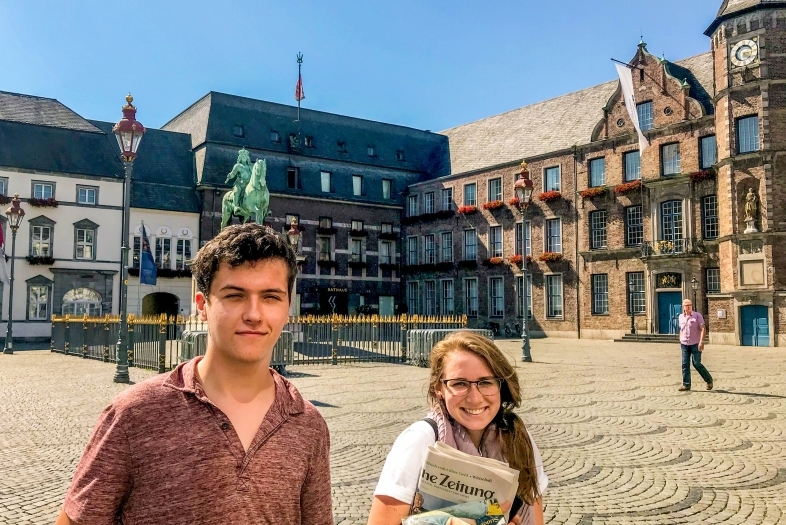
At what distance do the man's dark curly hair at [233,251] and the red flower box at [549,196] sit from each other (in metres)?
37.8

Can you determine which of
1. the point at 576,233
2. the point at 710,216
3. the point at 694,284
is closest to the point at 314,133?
the point at 576,233

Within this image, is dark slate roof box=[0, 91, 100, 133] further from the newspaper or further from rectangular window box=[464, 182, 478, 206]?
the newspaper

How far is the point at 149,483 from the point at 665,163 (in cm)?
3630

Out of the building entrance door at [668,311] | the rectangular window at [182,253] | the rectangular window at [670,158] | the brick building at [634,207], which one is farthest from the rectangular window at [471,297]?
the rectangular window at [182,253]

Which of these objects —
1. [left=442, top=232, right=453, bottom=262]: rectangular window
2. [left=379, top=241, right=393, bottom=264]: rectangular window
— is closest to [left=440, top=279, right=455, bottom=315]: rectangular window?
[left=442, top=232, right=453, bottom=262]: rectangular window

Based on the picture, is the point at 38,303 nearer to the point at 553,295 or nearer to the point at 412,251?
the point at 412,251

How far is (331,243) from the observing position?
45.0 meters

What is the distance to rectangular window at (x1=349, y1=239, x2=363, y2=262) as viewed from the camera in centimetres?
4562

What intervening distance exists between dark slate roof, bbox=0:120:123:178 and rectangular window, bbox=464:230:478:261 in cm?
2124

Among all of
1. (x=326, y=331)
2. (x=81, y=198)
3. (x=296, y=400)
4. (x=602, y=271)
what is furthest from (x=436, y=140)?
(x=296, y=400)

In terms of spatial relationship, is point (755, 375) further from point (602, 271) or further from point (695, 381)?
point (602, 271)

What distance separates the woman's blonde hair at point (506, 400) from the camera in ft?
9.21

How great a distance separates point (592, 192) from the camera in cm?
3697

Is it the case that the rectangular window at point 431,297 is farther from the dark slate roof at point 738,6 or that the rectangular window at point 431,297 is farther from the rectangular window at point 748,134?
the dark slate roof at point 738,6
